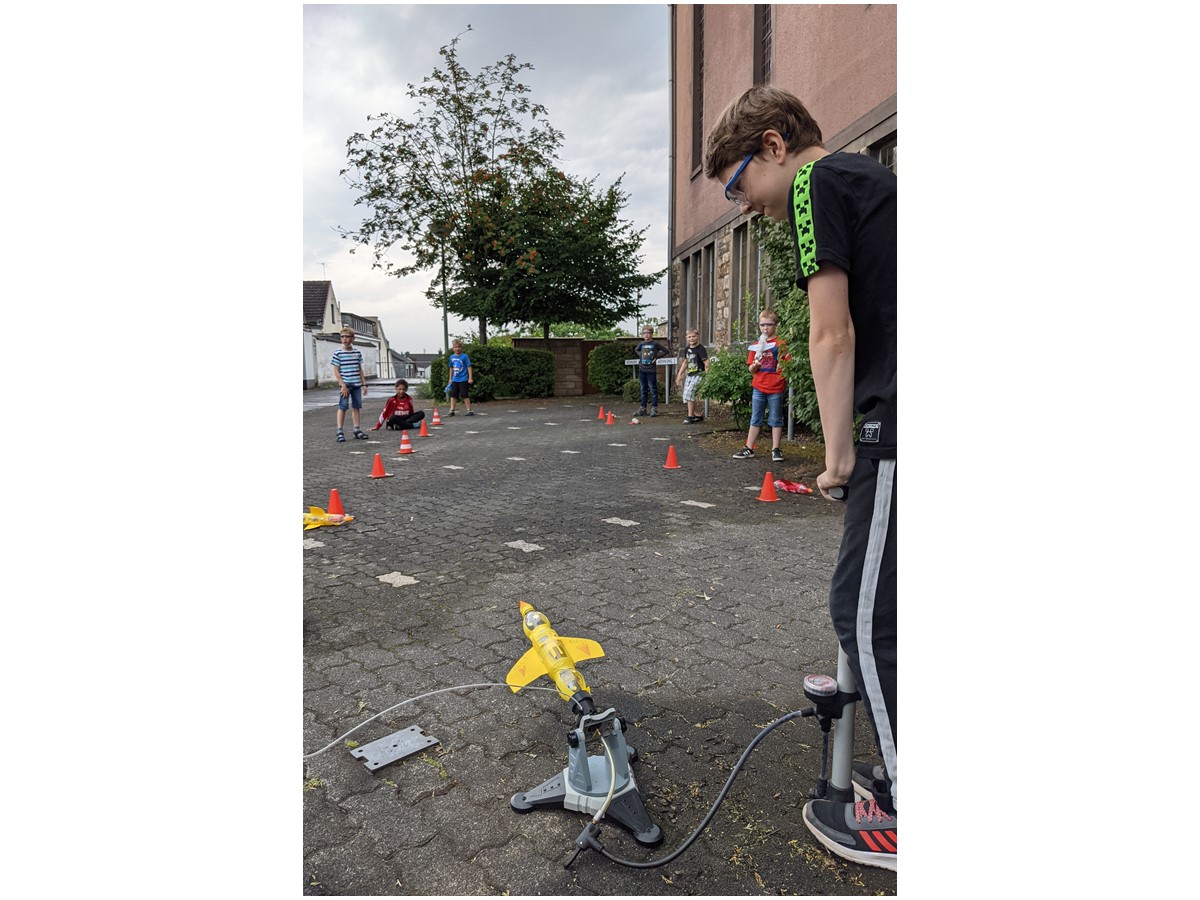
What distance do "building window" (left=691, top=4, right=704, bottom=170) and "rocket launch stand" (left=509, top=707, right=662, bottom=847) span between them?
58.9ft

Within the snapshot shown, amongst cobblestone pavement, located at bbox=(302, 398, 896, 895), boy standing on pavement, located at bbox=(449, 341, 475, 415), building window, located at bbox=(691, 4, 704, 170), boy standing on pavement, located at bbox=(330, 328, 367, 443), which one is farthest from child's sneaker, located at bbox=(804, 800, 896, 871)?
building window, located at bbox=(691, 4, 704, 170)

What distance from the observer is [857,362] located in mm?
1770

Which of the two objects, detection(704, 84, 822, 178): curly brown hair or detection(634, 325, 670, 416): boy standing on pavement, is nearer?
detection(704, 84, 822, 178): curly brown hair

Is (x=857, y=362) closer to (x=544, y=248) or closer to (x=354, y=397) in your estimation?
(x=354, y=397)

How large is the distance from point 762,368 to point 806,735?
6664mm

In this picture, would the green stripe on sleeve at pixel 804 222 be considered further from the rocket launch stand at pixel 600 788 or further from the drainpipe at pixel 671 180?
the drainpipe at pixel 671 180

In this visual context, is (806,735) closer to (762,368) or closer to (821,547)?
(821,547)

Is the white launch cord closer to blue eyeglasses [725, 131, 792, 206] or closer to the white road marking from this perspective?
the white road marking

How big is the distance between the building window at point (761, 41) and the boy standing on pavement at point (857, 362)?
1304 centimetres

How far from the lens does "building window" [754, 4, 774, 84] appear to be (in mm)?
13070

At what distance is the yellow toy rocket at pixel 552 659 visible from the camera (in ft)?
7.82

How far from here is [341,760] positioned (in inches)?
101

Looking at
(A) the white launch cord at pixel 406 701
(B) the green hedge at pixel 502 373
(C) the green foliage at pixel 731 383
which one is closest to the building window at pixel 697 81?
(B) the green hedge at pixel 502 373

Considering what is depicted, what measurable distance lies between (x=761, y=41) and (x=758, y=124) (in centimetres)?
1337
